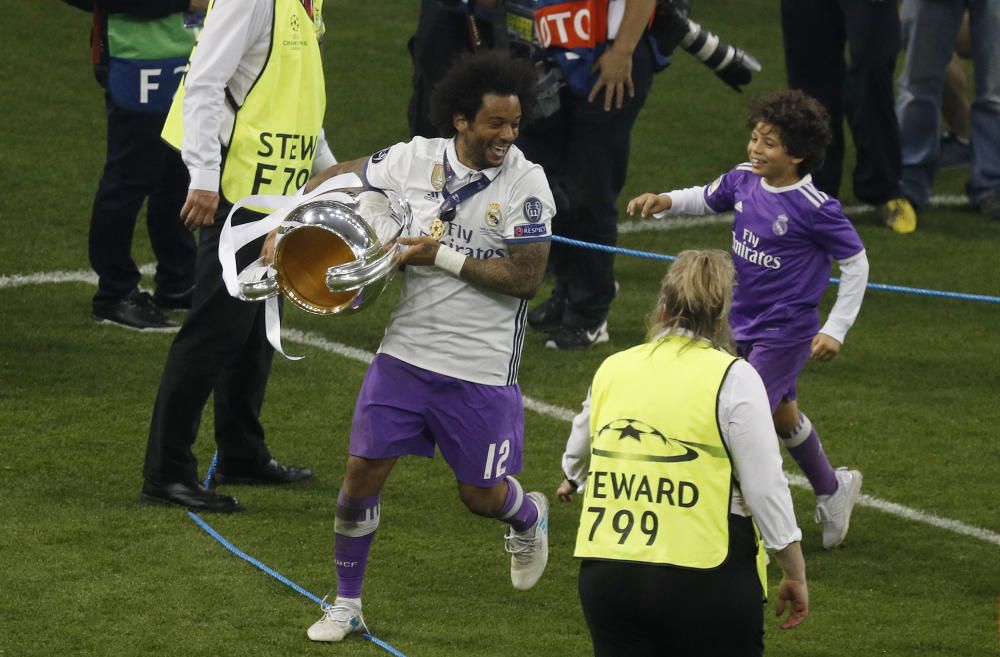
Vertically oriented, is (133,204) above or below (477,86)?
below

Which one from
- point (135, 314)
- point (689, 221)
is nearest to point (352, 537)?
point (135, 314)

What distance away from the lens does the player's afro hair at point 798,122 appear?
6.20 metres

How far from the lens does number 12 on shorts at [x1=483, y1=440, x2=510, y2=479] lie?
5527mm

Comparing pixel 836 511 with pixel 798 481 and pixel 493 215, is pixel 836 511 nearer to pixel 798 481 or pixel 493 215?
pixel 798 481

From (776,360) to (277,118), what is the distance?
194 cm

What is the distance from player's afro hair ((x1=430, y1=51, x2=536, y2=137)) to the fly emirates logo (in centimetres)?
109

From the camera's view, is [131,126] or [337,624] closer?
[337,624]

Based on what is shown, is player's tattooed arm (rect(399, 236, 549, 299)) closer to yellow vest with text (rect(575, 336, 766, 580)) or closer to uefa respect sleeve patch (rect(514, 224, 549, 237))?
uefa respect sleeve patch (rect(514, 224, 549, 237))

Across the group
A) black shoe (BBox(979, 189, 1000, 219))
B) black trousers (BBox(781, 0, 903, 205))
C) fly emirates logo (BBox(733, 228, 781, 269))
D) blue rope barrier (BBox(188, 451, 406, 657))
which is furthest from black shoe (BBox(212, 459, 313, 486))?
black shoe (BBox(979, 189, 1000, 219))

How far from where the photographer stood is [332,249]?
5.27 metres

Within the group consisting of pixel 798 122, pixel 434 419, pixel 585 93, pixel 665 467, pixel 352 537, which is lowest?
pixel 352 537

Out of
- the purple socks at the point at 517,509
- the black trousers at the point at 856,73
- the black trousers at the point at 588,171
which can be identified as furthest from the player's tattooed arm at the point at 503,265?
the black trousers at the point at 856,73

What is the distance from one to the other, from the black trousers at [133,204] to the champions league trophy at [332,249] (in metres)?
3.13

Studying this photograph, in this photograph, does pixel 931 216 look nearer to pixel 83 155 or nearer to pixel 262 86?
pixel 83 155
